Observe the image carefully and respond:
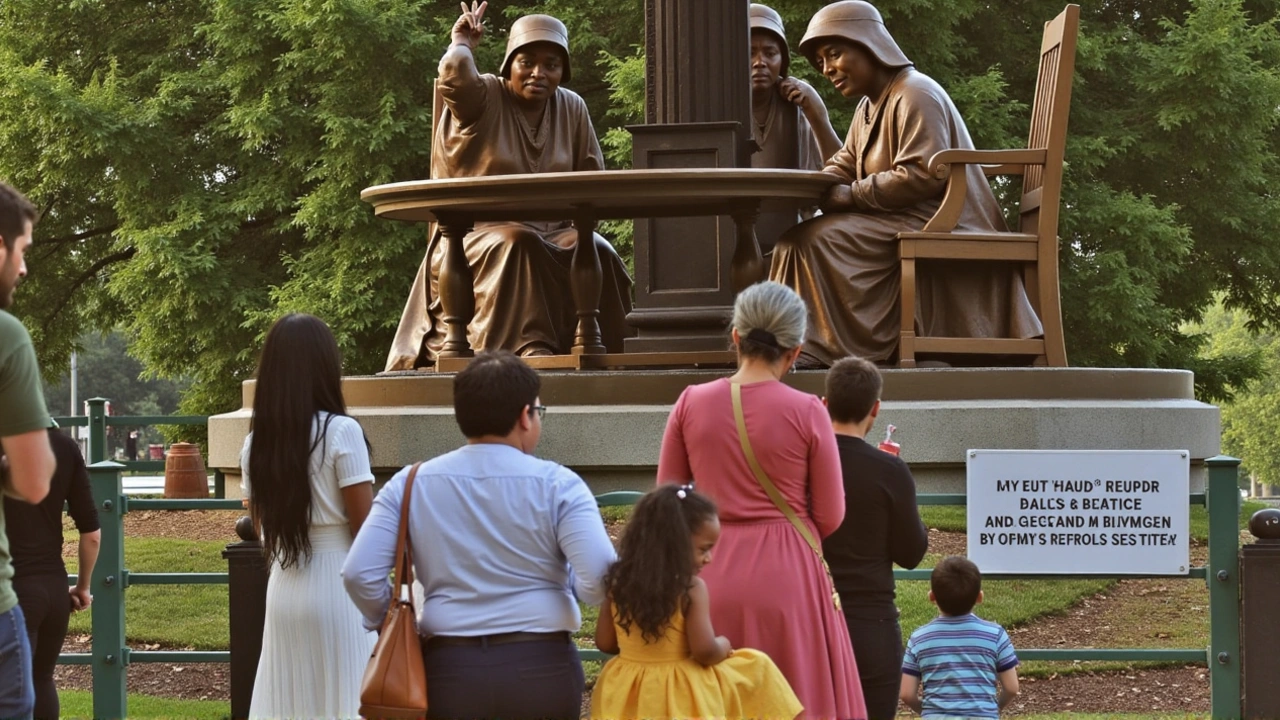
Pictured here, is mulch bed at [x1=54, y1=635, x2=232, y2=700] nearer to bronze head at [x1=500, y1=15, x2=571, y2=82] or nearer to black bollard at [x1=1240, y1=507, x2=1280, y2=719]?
bronze head at [x1=500, y1=15, x2=571, y2=82]

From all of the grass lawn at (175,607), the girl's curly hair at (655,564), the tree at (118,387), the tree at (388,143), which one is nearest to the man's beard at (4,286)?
the girl's curly hair at (655,564)

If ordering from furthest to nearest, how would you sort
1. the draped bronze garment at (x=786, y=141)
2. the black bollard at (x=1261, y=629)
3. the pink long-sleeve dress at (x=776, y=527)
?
the draped bronze garment at (x=786, y=141) < the black bollard at (x=1261, y=629) < the pink long-sleeve dress at (x=776, y=527)

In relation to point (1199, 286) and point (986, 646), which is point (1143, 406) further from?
point (1199, 286)

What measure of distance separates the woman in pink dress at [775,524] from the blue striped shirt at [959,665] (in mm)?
753

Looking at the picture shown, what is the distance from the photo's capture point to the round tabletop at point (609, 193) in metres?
8.65

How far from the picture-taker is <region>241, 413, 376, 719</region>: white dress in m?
5.16

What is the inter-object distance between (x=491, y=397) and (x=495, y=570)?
1.41 feet

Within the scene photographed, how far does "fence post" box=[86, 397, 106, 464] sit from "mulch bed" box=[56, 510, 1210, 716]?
4032 millimetres

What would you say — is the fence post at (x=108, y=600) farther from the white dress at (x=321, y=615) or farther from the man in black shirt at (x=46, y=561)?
the white dress at (x=321, y=615)

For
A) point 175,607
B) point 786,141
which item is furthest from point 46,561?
point 786,141

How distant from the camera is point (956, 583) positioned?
5707 millimetres

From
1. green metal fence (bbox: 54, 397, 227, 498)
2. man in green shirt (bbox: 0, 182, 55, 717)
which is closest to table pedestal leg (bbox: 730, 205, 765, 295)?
man in green shirt (bbox: 0, 182, 55, 717)

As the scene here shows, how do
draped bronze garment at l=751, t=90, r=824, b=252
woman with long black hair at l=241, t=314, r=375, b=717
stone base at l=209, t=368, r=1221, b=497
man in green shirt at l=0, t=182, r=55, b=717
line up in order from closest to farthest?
1. man in green shirt at l=0, t=182, r=55, b=717
2. woman with long black hair at l=241, t=314, r=375, b=717
3. stone base at l=209, t=368, r=1221, b=497
4. draped bronze garment at l=751, t=90, r=824, b=252

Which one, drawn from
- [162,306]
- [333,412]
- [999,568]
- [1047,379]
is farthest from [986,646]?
[162,306]
